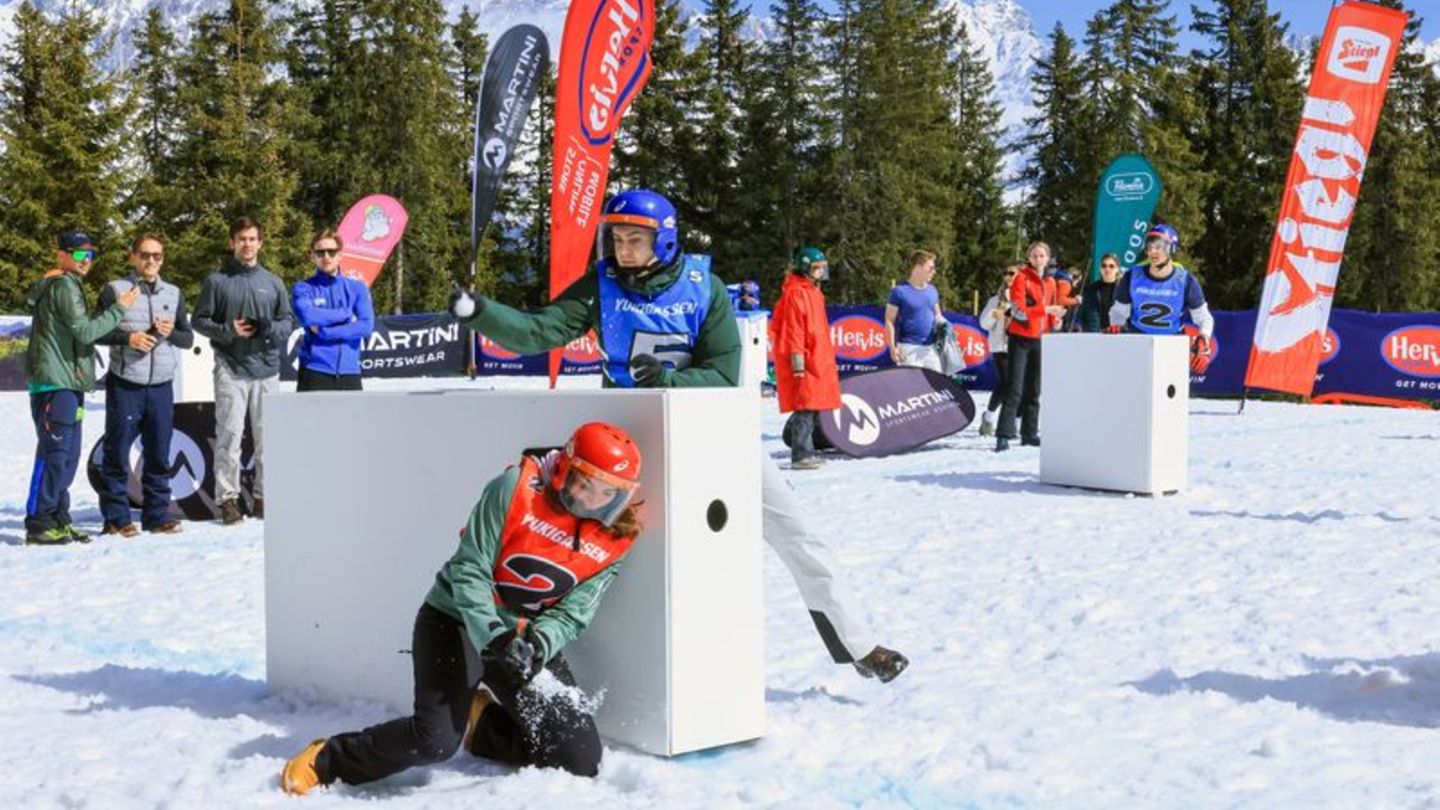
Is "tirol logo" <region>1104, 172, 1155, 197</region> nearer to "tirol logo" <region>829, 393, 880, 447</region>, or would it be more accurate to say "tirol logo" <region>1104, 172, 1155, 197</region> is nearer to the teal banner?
the teal banner

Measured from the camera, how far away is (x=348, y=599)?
406 centimetres

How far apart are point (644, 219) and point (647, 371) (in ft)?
1.56

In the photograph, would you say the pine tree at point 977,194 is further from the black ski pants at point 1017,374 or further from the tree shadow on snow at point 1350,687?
the tree shadow on snow at point 1350,687

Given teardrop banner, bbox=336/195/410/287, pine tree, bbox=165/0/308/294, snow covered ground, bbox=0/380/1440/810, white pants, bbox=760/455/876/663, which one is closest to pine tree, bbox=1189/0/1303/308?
pine tree, bbox=165/0/308/294

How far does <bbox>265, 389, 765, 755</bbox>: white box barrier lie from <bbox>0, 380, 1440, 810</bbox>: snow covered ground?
0.14m

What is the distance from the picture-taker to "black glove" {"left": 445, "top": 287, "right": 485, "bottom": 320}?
3.69m

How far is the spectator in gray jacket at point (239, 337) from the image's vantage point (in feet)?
24.8

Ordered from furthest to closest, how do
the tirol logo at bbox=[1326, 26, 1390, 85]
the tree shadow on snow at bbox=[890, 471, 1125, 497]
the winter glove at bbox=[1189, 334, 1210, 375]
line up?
the tirol logo at bbox=[1326, 26, 1390, 85]
the winter glove at bbox=[1189, 334, 1210, 375]
the tree shadow on snow at bbox=[890, 471, 1125, 497]

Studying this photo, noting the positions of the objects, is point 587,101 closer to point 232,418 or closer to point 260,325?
point 260,325

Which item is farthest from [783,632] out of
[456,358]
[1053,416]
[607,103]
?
[456,358]

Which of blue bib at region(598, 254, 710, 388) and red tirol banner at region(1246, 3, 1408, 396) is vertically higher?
red tirol banner at region(1246, 3, 1408, 396)

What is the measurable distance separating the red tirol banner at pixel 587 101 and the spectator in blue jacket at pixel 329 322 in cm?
357

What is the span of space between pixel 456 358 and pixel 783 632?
63.4 ft

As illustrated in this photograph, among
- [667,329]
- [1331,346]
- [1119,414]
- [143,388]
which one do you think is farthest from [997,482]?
[1331,346]
